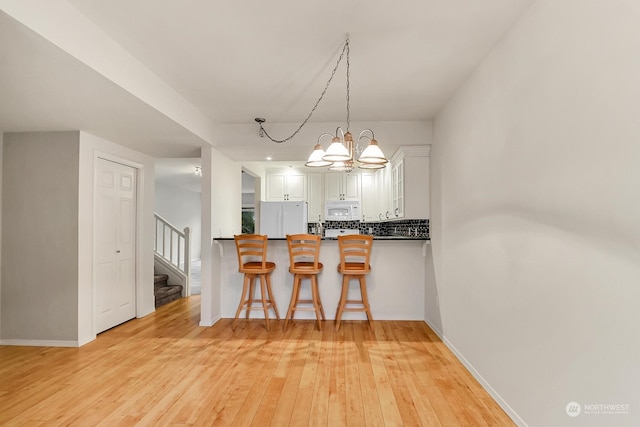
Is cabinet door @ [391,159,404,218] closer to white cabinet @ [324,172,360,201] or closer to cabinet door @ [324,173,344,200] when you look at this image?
white cabinet @ [324,172,360,201]

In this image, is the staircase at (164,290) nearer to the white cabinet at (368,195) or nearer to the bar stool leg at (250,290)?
the bar stool leg at (250,290)

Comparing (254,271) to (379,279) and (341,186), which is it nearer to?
(379,279)

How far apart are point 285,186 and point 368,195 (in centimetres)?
165

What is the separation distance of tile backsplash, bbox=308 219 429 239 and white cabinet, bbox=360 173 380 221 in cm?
23

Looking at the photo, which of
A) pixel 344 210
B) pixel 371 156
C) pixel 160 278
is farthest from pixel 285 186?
pixel 371 156

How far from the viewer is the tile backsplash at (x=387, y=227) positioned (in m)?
4.48

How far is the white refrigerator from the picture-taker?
659 cm

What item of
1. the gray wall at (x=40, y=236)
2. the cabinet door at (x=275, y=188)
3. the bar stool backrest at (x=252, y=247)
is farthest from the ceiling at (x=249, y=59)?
the cabinet door at (x=275, y=188)

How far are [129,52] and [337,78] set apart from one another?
1.57 m

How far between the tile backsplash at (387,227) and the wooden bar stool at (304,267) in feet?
4.50

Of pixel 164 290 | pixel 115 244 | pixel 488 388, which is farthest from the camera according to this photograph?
pixel 164 290

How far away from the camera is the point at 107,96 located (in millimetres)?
2605

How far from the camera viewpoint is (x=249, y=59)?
8.66ft

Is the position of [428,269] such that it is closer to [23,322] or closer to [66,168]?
[66,168]
